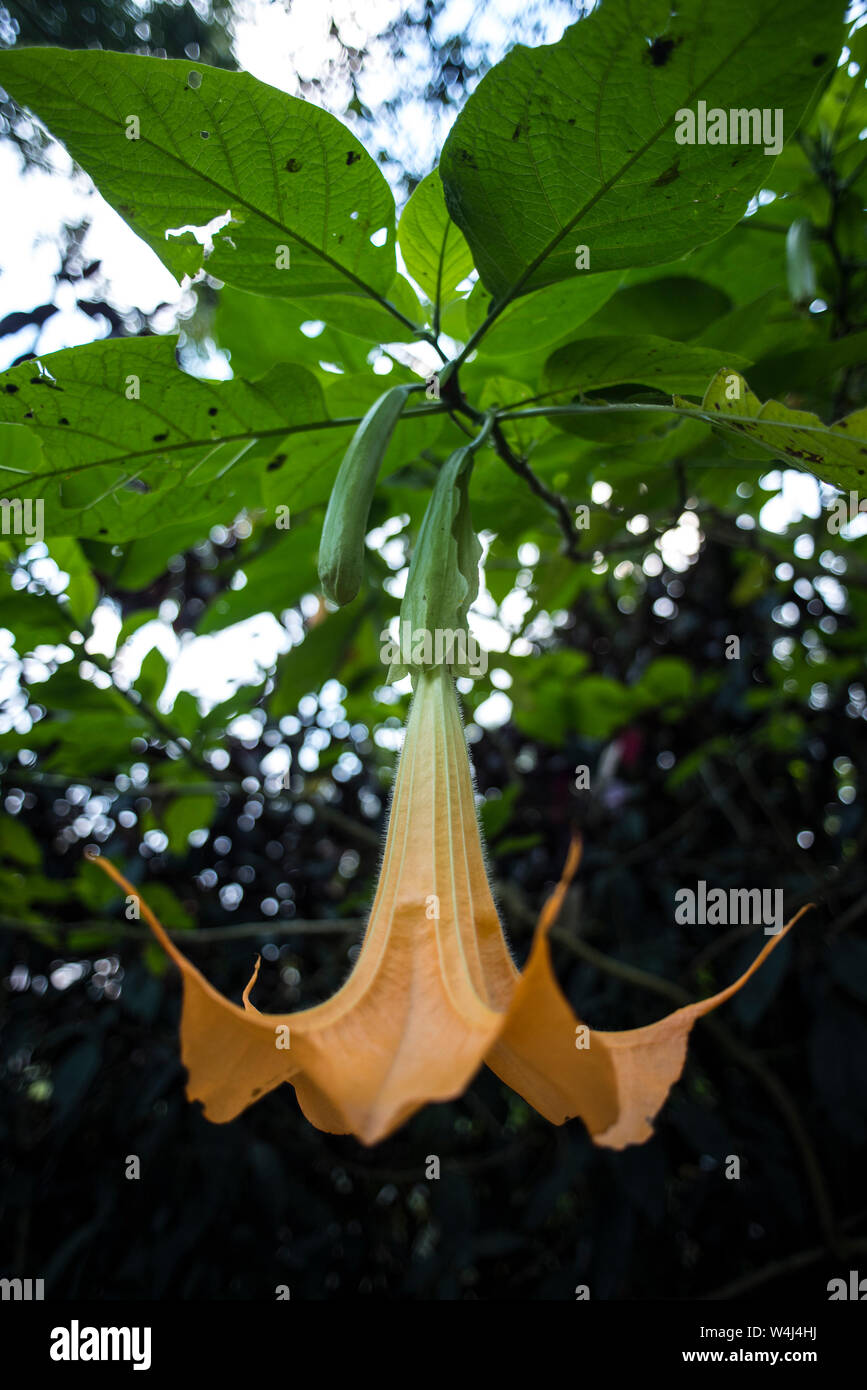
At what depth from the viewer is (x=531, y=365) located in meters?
0.69

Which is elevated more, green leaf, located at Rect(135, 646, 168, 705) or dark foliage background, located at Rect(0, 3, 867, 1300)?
green leaf, located at Rect(135, 646, 168, 705)

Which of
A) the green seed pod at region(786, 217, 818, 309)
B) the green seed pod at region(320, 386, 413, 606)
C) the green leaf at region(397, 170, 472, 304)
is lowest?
the green seed pod at region(320, 386, 413, 606)

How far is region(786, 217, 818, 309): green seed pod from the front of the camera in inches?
29.3

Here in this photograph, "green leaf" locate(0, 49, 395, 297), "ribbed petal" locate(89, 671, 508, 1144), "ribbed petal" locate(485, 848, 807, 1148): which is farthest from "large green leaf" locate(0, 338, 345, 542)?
"ribbed petal" locate(485, 848, 807, 1148)

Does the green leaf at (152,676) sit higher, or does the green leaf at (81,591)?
the green leaf at (81,591)

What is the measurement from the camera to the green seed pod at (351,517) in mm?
475

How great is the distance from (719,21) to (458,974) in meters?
0.45

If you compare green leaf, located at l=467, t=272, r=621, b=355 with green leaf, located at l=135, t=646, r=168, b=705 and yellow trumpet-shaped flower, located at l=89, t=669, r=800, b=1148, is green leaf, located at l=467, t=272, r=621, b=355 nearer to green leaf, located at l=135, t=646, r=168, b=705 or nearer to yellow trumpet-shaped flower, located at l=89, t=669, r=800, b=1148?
yellow trumpet-shaped flower, located at l=89, t=669, r=800, b=1148

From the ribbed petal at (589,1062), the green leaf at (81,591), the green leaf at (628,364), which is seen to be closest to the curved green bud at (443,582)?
the green leaf at (628,364)

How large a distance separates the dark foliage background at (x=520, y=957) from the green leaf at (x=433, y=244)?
0.51m

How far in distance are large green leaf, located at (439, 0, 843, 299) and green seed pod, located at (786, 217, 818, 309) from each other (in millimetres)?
332

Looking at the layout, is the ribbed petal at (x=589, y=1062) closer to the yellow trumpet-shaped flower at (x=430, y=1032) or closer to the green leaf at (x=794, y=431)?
the yellow trumpet-shaped flower at (x=430, y=1032)

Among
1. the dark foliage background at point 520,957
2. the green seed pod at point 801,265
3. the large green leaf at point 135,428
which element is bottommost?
the dark foliage background at point 520,957
